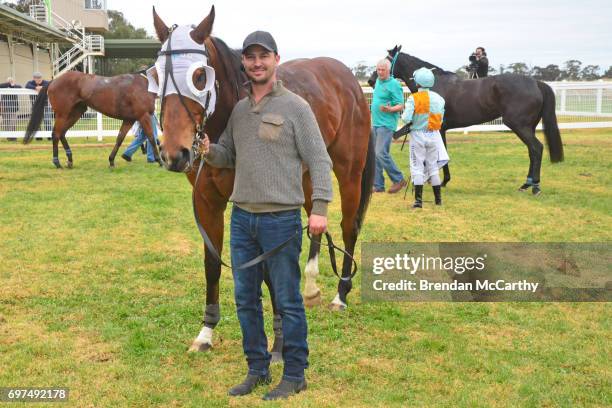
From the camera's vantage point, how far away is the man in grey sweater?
127 inches

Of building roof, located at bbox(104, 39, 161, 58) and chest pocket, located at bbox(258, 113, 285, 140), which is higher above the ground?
building roof, located at bbox(104, 39, 161, 58)

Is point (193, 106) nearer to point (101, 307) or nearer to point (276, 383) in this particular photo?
point (276, 383)

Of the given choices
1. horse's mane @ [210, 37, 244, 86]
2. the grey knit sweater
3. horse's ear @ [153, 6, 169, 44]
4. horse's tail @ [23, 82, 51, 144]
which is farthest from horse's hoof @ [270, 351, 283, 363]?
horse's tail @ [23, 82, 51, 144]

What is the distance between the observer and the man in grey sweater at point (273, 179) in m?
3.22

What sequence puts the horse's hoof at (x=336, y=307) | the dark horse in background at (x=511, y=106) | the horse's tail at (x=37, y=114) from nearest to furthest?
the horse's hoof at (x=336, y=307) → the dark horse in background at (x=511, y=106) → the horse's tail at (x=37, y=114)

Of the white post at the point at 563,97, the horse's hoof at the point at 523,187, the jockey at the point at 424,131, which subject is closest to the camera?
the jockey at the point at 424,131

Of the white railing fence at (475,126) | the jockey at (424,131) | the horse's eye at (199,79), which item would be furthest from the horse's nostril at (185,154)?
the white railing fence at (475,126)

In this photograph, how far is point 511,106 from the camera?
417 inches

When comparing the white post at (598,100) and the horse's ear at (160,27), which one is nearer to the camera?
the horse's ear at (160,27)

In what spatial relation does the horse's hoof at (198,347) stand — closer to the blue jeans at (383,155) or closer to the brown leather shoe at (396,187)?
the blue jeans at (383,155)

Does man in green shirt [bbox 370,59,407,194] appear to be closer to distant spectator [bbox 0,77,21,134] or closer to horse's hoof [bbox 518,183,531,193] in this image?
horse's hoof [bbox 518,183,531,193]

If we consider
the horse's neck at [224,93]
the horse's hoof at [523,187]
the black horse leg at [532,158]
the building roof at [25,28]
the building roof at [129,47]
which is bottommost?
the horse's hoof at [523,187]

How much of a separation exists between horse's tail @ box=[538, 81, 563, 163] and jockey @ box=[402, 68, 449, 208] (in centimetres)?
249

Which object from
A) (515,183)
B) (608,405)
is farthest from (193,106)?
(515,183)
